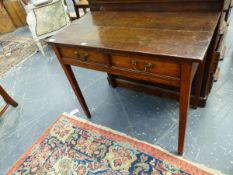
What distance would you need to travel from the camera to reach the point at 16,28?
13.4 feet

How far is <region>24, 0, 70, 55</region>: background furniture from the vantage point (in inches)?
98.6

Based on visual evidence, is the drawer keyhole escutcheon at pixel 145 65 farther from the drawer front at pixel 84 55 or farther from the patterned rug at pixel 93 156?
the patterned rug at pixel 93 156

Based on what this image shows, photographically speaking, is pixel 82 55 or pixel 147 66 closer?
pixel 147 66

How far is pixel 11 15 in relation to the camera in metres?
3.96

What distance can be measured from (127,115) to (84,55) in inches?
29.8

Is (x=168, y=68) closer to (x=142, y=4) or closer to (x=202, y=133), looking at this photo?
(x=142, y=4)

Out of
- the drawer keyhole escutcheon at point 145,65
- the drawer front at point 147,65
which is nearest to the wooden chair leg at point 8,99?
the drawer front at point 147,65

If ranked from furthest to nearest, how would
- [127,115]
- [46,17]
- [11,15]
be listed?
[11,15], [46,17], [127,115]

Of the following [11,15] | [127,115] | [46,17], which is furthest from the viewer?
[11,15]

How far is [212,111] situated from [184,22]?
86 centimetres

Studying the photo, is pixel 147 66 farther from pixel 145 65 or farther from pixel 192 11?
pixel 192 11

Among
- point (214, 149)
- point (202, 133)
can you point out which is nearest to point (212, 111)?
point (202, 133)

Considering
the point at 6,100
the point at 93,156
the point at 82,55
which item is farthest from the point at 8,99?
the point at 82,55

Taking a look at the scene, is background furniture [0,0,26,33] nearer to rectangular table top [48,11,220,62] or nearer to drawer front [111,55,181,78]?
rectangular table top [48,11,220,62]
